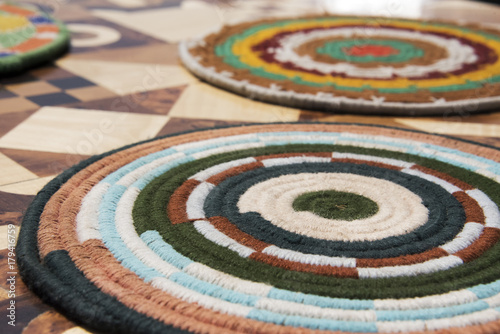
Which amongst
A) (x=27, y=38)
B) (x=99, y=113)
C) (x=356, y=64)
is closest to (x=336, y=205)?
(x=99, y=113)

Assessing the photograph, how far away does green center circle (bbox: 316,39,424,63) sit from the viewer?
7.80 feet

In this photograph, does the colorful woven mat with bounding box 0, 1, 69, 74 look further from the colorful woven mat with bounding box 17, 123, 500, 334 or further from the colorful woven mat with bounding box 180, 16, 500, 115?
the colorful woven mat with bounding box 17, 123, 500, 334

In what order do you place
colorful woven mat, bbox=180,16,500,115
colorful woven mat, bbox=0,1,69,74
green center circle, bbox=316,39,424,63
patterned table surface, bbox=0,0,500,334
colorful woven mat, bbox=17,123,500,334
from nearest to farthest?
colorful woven mat, bbox=17,123,500,334 < patterned table surface, bbox=0,0,500,334 < colorful woven mat, bbox=180,16,500,115 < colorful woven mat, bbox=0,1,69,74 < green center circle, bbox=316,39,424,63

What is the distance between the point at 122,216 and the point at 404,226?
0.55m

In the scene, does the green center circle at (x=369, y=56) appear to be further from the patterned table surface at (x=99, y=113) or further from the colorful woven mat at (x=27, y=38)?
the colorful woven mat at (x=27, y=38)

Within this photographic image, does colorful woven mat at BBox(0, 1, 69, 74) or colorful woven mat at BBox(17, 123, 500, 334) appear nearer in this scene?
colorful woven mat at BBox(17, 123, 500, 334)

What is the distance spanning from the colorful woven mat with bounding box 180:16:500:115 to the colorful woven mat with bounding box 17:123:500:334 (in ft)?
1.23

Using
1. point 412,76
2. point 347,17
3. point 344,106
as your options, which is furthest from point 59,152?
point 347,17

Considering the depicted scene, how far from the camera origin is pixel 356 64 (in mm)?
2291

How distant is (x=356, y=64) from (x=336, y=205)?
3.89 ft

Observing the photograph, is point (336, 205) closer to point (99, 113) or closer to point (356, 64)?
point (99, 113)

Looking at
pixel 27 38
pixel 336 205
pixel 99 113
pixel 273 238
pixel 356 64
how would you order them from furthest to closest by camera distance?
pixel 27 38 < pixel 356 64 < pixel 99 113 < pixel 336 205 < pixel 273 238

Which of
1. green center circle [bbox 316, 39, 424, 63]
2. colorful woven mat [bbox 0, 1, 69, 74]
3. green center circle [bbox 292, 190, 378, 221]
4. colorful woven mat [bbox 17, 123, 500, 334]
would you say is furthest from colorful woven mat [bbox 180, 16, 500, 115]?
green center circle [bbox 292, 190, 378, 221]

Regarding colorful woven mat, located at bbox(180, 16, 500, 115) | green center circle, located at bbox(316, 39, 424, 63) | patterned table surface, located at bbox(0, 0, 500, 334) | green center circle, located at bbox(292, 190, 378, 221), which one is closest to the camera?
green center circle, located at bbox(292, 190, 378, 221)
